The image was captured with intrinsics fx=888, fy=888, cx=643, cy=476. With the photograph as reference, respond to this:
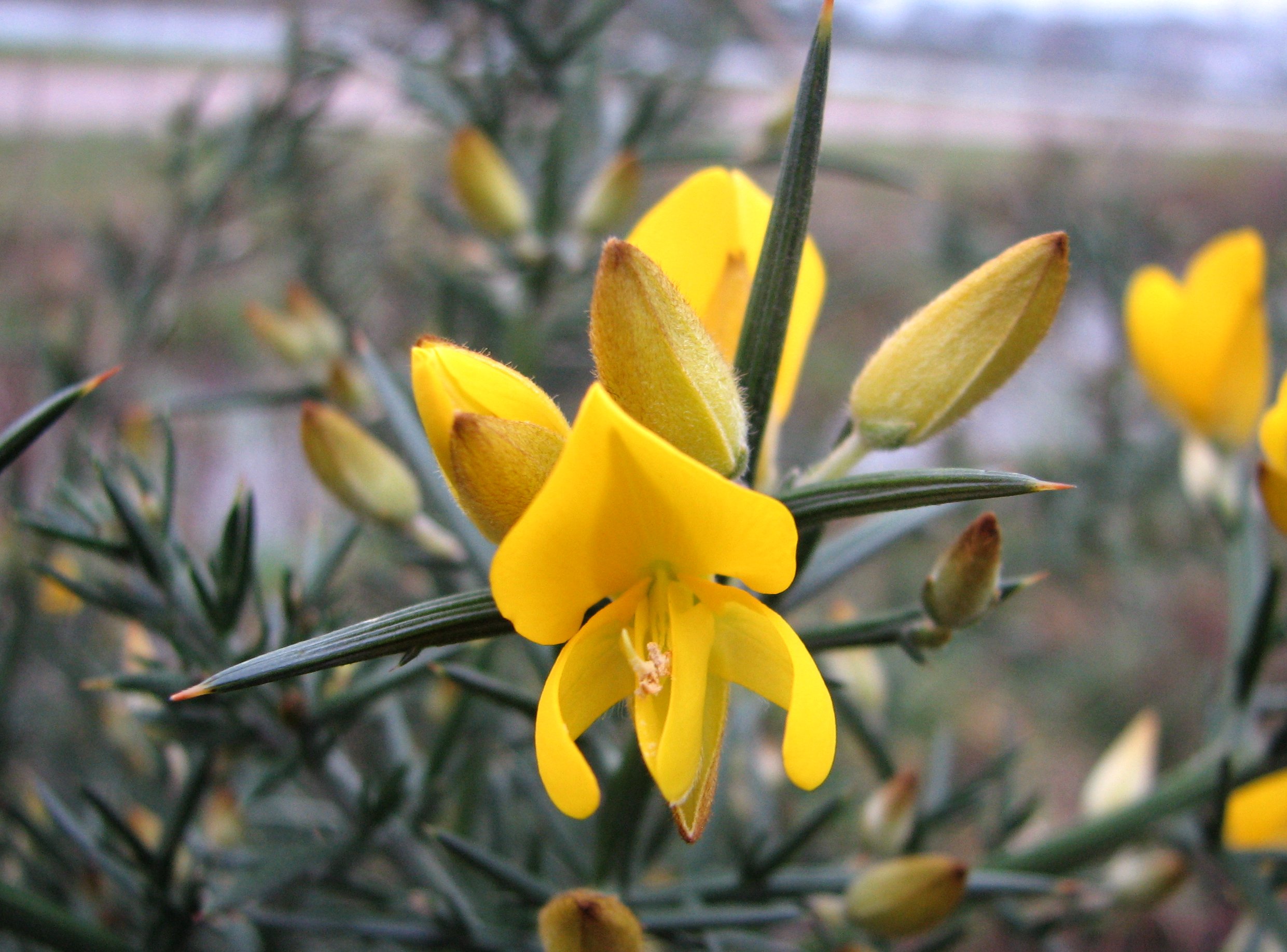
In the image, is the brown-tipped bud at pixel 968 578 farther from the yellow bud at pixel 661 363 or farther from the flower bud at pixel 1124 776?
the flower bud at pixel 1124 776

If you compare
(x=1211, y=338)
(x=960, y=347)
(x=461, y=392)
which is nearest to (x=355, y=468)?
(x=461, y=392)

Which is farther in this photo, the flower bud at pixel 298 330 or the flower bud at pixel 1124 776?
the flower bud at pixel 298 330

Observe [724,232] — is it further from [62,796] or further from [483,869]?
→ [62,796]

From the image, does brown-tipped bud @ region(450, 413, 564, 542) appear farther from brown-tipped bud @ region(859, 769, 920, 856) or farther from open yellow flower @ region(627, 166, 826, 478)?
brown-tipped bud @ region(859, 769, 920, 856)

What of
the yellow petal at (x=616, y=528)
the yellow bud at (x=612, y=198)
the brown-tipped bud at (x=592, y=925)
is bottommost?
the brown-tipped bud at (x=592, y=925)

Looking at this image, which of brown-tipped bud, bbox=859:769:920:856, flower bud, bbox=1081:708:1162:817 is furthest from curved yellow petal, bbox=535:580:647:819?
flower bud, bbox=1081:708:1162:817

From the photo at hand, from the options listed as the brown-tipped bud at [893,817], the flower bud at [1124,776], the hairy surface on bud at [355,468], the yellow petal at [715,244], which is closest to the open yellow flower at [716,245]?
the yellow petal at [715,244]

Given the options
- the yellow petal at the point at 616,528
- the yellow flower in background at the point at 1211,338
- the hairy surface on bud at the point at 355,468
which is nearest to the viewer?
the yellow petal at the point at 616,528
